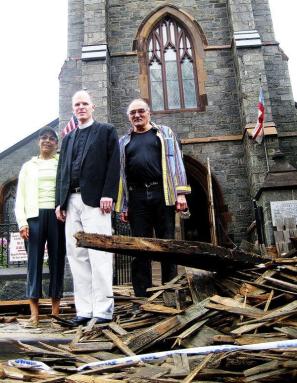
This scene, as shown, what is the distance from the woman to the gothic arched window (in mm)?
10149

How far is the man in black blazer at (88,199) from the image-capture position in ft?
13.2

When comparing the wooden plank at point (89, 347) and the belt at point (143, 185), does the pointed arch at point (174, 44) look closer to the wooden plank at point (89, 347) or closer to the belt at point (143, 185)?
the belt at point (143, 185)

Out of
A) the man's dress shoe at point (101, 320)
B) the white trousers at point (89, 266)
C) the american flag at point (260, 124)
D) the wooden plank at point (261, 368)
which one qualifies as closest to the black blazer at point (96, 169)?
the white trousers at point (89, 266)

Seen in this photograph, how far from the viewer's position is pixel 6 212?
17.4 metres

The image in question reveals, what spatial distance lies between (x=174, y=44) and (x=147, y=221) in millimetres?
11832

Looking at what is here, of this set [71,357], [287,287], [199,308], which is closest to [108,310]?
[199,308]

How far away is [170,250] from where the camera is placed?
3305 millimetres

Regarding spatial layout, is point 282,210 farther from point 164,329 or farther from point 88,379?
point 88,379

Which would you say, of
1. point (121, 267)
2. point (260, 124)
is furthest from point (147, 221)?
point (260, 124)

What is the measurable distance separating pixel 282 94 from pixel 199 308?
13.1 metres

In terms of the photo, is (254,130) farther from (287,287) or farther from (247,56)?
(287,287)

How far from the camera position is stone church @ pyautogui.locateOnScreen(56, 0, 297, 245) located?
43.4ft

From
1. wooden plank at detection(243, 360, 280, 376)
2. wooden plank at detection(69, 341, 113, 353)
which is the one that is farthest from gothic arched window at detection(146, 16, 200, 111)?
wooden plank at detection(243, 360, 280, 376)

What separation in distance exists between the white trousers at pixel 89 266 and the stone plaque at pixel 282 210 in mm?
5711
